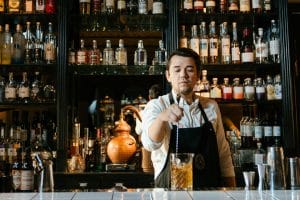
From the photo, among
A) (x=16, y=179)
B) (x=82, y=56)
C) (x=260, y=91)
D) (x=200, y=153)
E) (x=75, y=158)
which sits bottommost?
(x=16, y=179)

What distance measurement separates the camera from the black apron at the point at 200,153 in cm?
211

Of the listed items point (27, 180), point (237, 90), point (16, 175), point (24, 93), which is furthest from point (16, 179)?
point (237, 90)

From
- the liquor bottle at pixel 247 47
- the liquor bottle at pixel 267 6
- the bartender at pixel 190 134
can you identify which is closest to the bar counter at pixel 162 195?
the bartender at pixel 190 134

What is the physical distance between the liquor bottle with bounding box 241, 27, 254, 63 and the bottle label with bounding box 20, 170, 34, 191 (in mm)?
1633

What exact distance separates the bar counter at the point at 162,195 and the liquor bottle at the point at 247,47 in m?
1.76

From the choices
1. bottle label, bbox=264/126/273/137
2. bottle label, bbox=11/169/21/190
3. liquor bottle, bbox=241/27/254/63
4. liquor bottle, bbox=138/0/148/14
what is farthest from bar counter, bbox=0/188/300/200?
liquor bottle, bbox=138/0/148/14

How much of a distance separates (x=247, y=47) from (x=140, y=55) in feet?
2.52

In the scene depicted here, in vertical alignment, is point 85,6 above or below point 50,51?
above

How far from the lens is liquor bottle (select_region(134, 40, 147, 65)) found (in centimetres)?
325

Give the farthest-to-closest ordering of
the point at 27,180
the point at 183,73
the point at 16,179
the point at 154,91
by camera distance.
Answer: the point at 154,91 < the point at 16,179 < the point at 27,180 < the point at 183,73

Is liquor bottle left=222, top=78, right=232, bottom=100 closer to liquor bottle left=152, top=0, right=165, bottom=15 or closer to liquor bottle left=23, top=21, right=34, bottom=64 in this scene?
liquor bottle left=152, top=0, right=165, bottom=15

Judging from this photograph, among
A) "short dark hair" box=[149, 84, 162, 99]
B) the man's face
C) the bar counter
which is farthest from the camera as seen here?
"short dark hair" box=[149, 84, 162, 99]

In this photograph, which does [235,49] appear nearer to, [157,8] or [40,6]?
[157,8]

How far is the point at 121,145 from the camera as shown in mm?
3070
